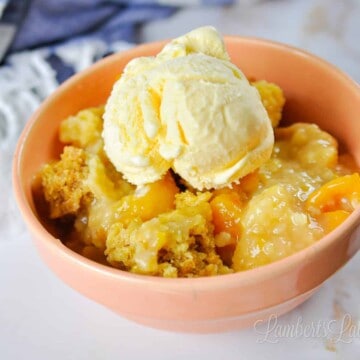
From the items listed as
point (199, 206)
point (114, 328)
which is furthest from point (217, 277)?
point (114, 328)

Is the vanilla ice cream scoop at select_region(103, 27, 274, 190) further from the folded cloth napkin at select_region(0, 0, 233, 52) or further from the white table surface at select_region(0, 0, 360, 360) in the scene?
the folded cloth napkin at select_region(0, 0, 233, 52)

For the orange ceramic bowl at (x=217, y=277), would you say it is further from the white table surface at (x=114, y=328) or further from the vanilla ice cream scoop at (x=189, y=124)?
the vanilla ice cream scoop at (x=189, y=124)

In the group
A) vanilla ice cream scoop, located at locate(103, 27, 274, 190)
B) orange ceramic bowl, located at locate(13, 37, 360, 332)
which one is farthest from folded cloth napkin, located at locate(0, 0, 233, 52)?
vanilla ice cream scoop, located at locate(103, 27, 274, 190)

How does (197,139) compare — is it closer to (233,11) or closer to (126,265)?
(126,265)

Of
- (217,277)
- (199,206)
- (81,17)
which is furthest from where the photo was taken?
(81,17)

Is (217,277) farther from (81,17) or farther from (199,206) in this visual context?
(81,17)

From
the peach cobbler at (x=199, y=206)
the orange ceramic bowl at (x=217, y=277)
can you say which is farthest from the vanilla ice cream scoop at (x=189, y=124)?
the orange ceramic bowl at (x=217, y=277)
